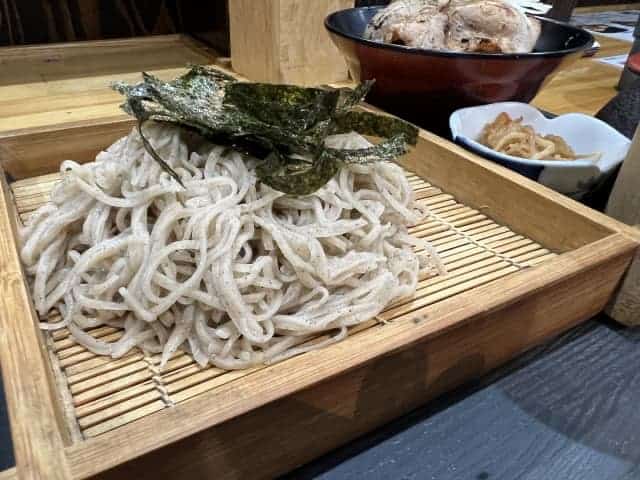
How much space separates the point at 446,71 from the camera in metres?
1.52

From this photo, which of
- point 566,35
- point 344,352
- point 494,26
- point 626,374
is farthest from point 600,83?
point 344,352

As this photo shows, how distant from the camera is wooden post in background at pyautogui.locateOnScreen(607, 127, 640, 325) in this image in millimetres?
1052

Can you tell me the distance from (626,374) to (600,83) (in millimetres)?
1852

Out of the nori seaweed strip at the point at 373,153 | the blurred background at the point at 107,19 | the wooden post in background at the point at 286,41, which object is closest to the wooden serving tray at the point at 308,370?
the nori seaweed strip at the point at 373,153

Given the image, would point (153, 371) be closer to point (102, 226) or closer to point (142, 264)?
point (142, 264)

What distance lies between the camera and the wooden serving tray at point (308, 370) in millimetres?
616

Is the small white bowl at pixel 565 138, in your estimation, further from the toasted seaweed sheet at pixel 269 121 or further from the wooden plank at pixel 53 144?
the wooden plank at pixel 53 144

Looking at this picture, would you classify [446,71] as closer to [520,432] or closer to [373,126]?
[373,126]

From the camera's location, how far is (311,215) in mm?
1010

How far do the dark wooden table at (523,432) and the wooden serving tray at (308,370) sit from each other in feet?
0.11

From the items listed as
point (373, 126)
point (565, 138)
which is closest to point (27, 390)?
point (373, 126)

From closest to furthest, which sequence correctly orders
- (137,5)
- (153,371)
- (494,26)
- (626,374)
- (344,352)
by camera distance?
(344,352)
(153,371)
(626,374)
(494,26)
(137,5)

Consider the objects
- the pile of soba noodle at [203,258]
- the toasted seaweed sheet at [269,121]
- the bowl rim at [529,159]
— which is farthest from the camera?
the bowl rim at [529,159]

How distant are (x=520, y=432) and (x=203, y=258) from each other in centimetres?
57
